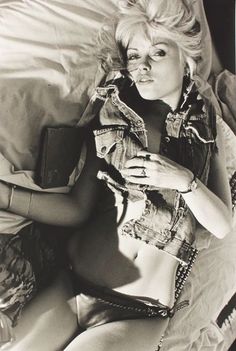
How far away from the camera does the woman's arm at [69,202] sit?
2.95 feet

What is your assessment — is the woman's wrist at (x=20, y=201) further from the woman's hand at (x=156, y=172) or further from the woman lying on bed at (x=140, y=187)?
the woman's hand at (x=156, y=172)

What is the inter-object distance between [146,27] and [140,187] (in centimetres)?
26

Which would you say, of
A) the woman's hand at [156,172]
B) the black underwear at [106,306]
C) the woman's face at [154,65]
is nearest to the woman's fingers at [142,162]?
the woman's hand at [156,172]

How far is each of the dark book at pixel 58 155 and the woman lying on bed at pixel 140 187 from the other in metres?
0.02

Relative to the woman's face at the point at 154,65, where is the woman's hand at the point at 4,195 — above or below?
below

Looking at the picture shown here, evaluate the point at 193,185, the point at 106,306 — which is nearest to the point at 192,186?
the point at 193,185

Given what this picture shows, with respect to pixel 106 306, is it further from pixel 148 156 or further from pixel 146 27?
pixel 146 27

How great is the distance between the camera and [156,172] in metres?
0.90

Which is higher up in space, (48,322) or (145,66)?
(145,66)

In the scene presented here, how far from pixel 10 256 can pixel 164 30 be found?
1.46 feet

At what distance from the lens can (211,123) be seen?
3.18 feet

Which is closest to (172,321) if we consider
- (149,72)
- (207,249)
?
(207,249)

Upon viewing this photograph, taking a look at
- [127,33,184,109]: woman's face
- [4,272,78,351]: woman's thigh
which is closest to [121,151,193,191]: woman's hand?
[127,33,184,109]: woman's face

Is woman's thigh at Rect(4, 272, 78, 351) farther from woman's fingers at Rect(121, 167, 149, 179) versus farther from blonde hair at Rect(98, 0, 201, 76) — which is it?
blonde hair at Rect(98, 0, 201, 76)
